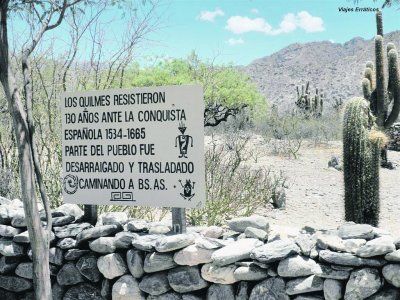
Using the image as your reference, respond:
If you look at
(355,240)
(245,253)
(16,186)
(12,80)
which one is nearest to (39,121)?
(16,186)

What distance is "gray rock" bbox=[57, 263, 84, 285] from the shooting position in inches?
221

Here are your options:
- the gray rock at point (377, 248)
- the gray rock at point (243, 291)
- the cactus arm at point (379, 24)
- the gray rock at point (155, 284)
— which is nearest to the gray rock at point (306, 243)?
the gray rock at point (377, 248)

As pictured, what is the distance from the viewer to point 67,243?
5.61 m

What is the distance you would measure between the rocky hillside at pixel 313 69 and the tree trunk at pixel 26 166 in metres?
55.7

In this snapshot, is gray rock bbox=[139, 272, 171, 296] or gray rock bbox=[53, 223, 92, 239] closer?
gray rock bbox=[139, 272, 171, 296]

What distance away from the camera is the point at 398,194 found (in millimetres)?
14336

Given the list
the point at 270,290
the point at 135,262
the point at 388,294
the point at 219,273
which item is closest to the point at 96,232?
the point at 135,262

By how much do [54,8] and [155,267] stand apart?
230cm

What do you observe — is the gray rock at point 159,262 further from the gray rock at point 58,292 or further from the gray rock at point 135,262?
the gray rock at point 58,292

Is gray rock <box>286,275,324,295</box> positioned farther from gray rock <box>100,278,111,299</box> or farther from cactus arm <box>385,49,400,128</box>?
cactus arm <box>385,49,400,128</box>

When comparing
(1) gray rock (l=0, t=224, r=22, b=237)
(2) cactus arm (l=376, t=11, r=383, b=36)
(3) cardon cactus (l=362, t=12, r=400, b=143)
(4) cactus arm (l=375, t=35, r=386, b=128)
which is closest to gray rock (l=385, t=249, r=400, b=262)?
(1) gray rock (l=0, t=224, r=22, b=237)

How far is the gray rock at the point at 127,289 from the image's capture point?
5.30 metres

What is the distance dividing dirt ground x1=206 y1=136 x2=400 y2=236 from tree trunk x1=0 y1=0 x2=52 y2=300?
5.63 metres

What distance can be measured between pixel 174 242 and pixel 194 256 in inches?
7.2
